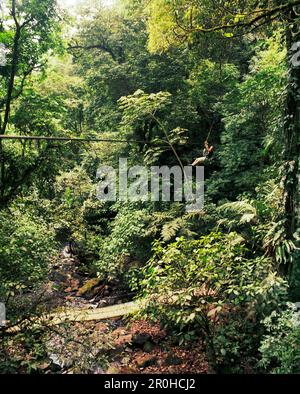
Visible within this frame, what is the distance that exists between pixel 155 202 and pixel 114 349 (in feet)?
9.29

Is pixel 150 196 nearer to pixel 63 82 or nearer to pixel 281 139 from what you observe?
pixel 281 139

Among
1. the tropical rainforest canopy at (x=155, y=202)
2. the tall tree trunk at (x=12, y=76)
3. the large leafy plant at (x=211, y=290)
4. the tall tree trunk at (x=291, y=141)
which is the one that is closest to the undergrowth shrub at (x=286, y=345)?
the tropical rainforest canopy at (x=155, y=202)

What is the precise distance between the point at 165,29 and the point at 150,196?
286 cm

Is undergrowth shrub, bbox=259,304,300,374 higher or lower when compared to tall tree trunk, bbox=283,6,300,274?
lower

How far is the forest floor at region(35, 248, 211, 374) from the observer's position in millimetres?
3326

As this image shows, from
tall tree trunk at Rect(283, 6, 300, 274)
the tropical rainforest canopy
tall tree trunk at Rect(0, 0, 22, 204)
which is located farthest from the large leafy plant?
tall tree trunk at Rect(0, 0, 22, 204)

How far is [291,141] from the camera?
3385 millimetres

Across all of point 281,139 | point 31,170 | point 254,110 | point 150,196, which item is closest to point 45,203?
point 31,170

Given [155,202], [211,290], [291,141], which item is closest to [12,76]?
[155,202]

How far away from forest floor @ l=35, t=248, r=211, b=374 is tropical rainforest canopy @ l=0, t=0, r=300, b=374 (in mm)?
24

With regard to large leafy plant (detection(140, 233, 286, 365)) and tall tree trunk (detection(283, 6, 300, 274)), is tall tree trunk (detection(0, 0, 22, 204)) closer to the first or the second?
large leafy plant (detection(140, 233, 286, 365))

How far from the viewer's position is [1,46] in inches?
211
